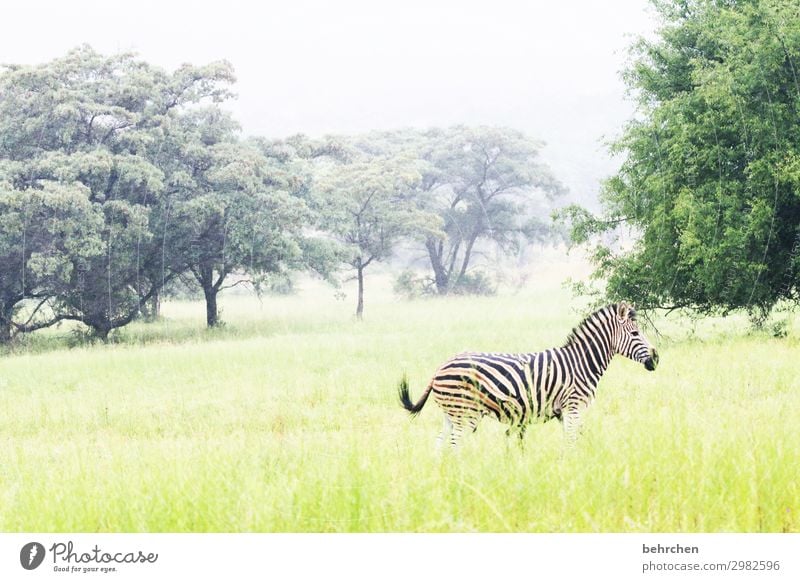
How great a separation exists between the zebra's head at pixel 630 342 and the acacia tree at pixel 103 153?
700 inches

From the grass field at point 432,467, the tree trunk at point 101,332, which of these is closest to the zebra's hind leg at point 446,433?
the grass field at point 432,467

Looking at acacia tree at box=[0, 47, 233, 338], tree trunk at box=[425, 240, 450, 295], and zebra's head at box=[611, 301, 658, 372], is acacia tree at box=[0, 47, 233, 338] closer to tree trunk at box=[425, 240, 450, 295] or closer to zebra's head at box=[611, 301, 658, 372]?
tree trunk at box=[425, 240, 450, 295]

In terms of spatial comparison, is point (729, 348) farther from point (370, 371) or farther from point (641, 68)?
point (641, 68)

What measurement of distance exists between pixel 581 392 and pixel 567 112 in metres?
41.1

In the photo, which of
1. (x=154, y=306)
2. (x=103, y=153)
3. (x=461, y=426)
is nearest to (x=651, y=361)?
(x=461, y=426)

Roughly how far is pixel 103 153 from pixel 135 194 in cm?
179

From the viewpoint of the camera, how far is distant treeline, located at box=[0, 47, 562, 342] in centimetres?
2061

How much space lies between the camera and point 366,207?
29.9 m

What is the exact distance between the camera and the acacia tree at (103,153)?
21078mm

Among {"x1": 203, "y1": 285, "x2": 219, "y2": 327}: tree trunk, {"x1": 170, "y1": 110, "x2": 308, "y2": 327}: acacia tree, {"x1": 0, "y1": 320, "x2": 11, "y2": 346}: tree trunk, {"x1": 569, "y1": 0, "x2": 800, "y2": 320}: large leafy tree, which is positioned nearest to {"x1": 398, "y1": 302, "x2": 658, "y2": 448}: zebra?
{"x1": 569, "y1": 0, "x2": 800, "y2": 320}: large leafy tree

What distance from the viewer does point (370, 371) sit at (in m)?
10.1

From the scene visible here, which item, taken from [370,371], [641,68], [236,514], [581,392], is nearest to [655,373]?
[581,392]

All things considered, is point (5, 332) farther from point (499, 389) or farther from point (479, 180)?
point (479, 180)

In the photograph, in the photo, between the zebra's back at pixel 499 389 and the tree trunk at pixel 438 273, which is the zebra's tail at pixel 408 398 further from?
the tree trunk at pixel 438 273
